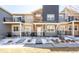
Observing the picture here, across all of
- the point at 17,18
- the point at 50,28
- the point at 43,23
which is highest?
the point at 17,18

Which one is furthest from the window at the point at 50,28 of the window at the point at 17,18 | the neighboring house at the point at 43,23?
the window at the point at 17,18

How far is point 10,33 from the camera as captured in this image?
48.2 feet

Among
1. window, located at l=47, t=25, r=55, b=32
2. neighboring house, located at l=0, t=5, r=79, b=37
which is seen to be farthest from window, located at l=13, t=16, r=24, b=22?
window, located at l=47, t=25, r=55, b=32

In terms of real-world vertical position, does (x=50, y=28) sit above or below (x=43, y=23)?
below

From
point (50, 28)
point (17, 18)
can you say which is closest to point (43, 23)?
point (50, 28)

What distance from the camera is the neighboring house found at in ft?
46.3

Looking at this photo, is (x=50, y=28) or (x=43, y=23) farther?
(x=50, y=28)

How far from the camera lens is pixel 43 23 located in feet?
49.4

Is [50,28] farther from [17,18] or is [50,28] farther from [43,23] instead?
[17,18]

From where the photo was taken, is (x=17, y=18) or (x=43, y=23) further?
(x=17, y=18)

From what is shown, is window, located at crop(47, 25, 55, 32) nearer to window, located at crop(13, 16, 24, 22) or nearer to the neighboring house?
the neighboring house
